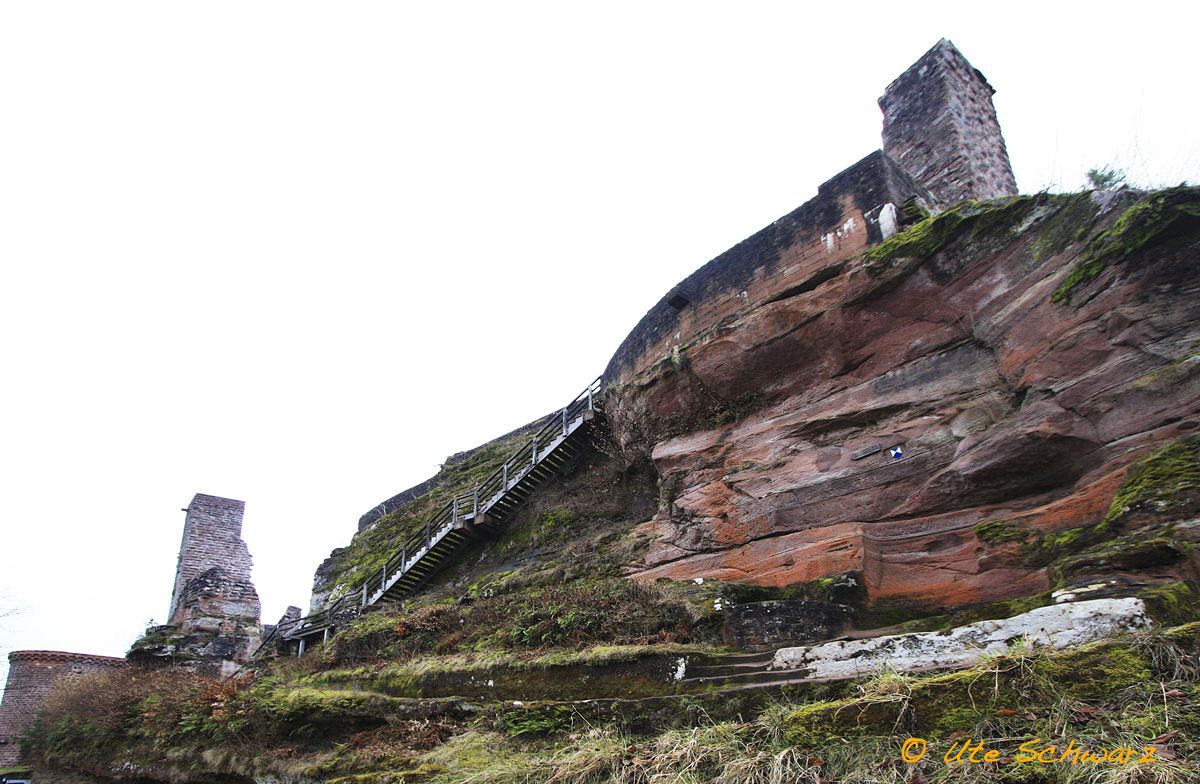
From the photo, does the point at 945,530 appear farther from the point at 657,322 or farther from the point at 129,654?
the point at 129,654

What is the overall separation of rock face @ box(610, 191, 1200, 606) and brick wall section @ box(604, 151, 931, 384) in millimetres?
606

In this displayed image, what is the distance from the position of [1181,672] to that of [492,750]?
17.0 ft

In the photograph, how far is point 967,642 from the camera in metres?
5.16

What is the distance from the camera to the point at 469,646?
9539 millimetres

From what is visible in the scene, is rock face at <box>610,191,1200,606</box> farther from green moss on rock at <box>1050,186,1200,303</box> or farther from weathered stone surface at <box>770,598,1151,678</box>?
weathered stone surface at <box>770,598,1151,678</box>

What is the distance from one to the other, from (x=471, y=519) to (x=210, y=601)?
8963mm

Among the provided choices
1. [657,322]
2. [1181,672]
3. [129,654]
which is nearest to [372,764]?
[1181,672]

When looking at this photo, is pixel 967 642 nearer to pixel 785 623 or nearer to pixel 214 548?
pixel 785 623

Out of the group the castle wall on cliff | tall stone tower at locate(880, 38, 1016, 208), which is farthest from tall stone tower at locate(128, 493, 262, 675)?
tall stone tower at locate(880, 38, 1016, 208)

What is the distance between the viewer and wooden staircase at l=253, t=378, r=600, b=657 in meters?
14.9

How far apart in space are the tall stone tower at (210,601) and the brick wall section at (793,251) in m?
13.9

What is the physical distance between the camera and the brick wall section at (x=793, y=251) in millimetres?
9383

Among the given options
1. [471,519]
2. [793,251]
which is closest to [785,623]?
[793,251]

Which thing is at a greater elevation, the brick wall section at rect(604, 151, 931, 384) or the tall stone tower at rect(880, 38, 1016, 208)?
the tall stone tower at rect(880, 38, 1016, 208)
